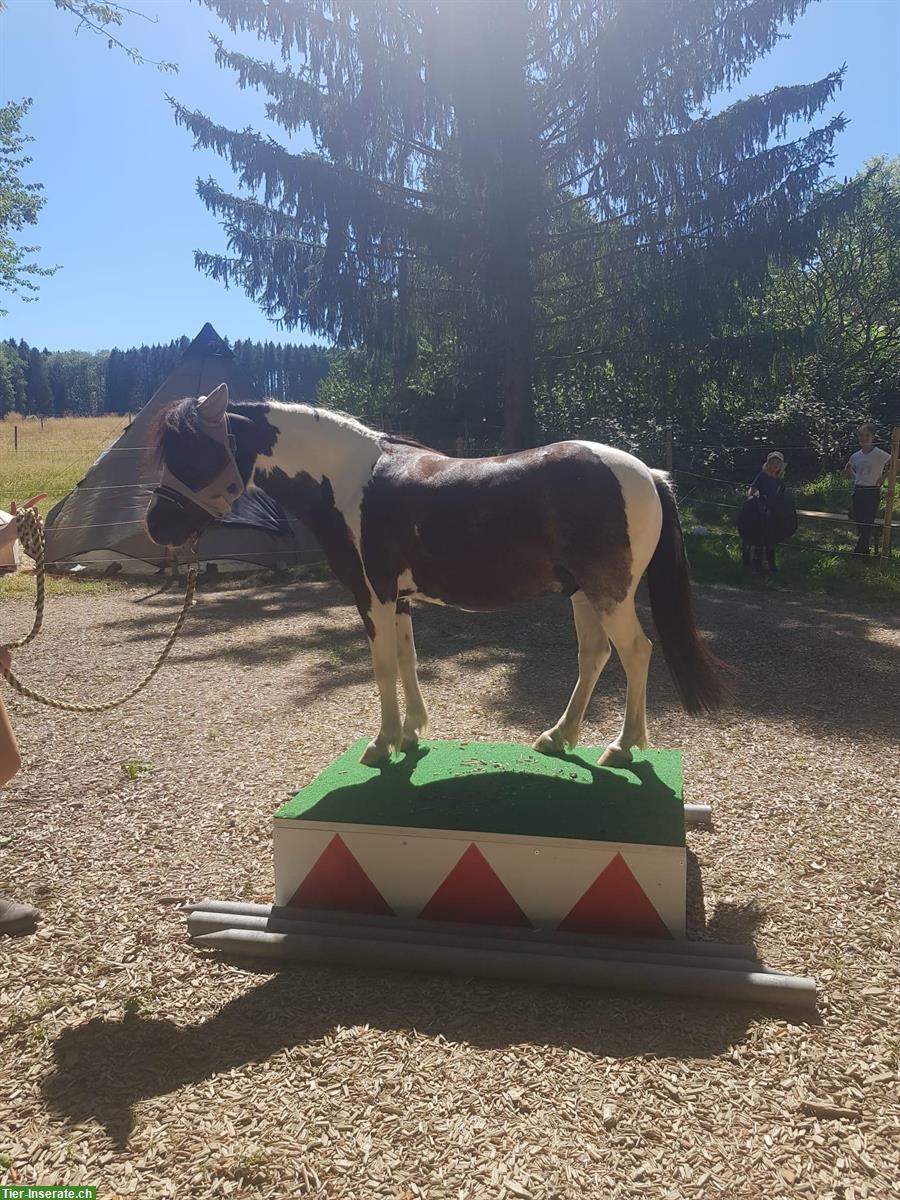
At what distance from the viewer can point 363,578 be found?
11.1ft

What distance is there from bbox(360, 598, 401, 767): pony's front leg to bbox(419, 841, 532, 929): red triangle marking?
0.77 m

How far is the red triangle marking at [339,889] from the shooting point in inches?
115

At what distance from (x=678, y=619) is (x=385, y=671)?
133 centimetres

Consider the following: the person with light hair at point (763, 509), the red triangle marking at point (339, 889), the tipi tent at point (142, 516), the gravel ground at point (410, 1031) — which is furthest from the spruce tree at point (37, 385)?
the red triangle marking at point (339, 889)

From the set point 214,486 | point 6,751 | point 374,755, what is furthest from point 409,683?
point 6,751

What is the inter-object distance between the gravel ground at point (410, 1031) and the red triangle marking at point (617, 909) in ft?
0.99

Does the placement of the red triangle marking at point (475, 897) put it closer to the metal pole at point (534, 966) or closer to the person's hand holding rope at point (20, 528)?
the metal pole at point (534, 966)

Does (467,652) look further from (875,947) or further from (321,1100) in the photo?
(321,1100)

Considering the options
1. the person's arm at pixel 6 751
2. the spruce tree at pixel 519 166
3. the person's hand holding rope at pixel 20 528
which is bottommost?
the person's arm at pixel 6 751

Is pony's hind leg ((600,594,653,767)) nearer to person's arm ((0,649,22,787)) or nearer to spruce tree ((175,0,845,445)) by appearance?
person's arm ((0,649,22,787))

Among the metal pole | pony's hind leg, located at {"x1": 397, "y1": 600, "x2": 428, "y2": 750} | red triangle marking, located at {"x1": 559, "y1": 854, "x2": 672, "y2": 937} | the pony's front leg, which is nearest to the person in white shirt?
pony's hind leg, located at {"x1": 397, "y1": 600, "x2": 428, "y2": 750}

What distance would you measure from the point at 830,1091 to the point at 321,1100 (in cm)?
140

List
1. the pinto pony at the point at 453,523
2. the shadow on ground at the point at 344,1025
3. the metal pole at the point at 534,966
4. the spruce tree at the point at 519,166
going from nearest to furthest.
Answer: the shadow on ground at the point at 344,1025
the metal pole at the point at 534,966
the pinto pony at the point at 453,523
the spruce tree at the point at 519,166

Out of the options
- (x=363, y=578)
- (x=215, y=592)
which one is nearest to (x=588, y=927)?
(x=363, y=578)
